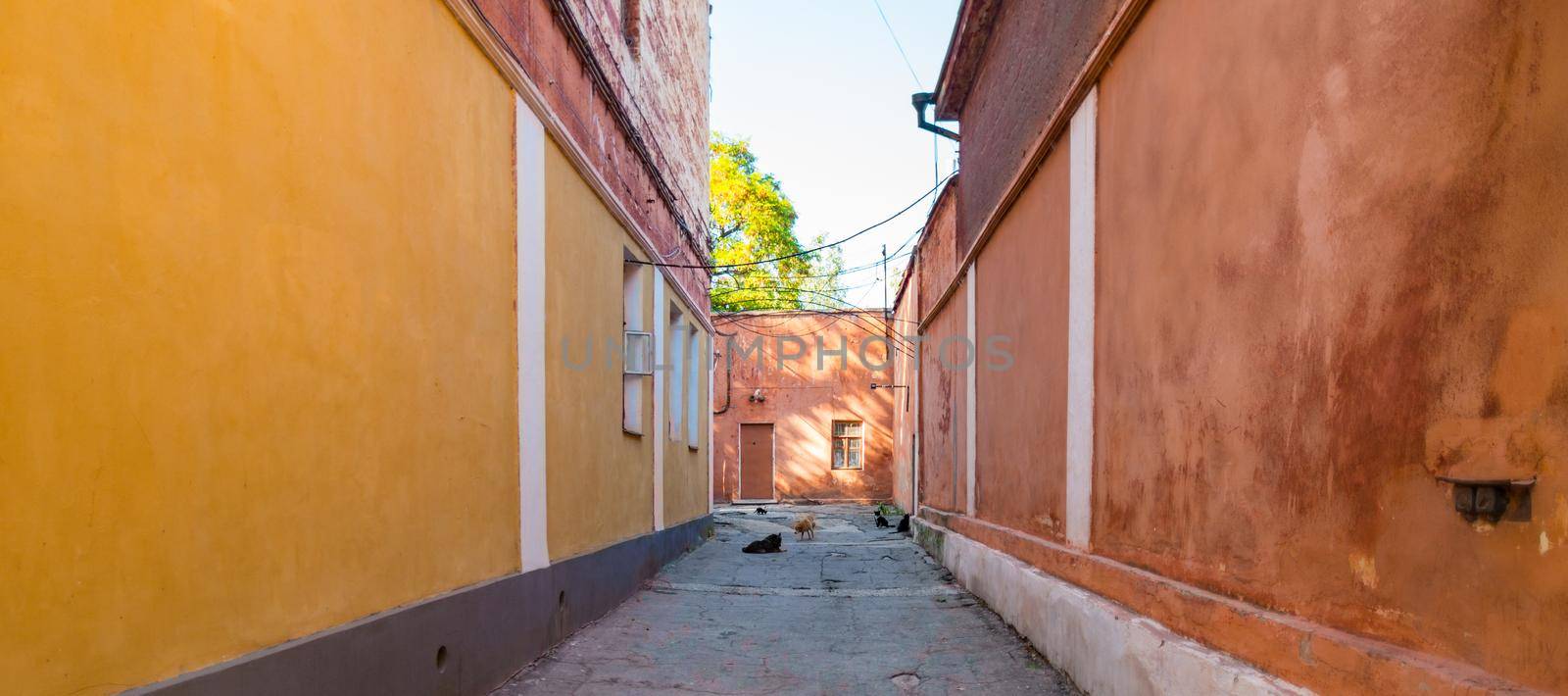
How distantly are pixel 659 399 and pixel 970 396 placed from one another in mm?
3272

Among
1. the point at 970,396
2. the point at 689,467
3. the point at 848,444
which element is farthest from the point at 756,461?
the point at 970,396

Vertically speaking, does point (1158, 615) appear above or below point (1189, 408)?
below

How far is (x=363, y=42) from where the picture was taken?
11.4 feet

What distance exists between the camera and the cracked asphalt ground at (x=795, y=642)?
4.79 m

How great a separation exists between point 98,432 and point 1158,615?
144 inches

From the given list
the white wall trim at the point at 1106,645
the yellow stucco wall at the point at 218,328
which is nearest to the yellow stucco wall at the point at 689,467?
the white wall trim at the point at 1106,645

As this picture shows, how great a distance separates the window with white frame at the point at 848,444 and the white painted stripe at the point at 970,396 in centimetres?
1649

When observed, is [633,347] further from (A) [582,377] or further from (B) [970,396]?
(B) [970,396]

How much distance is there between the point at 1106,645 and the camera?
164 inches

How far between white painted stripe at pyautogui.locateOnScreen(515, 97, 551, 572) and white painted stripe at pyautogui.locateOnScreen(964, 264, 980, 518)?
5.02 meters

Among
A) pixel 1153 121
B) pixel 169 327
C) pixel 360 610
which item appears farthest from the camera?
pixel 1153 121

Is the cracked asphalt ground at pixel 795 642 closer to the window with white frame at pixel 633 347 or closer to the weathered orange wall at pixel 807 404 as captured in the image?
the window with white frame at pixel 633 347

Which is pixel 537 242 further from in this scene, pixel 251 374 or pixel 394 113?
pixel 251 374

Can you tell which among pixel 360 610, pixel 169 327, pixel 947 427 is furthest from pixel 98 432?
pixel 947 427
